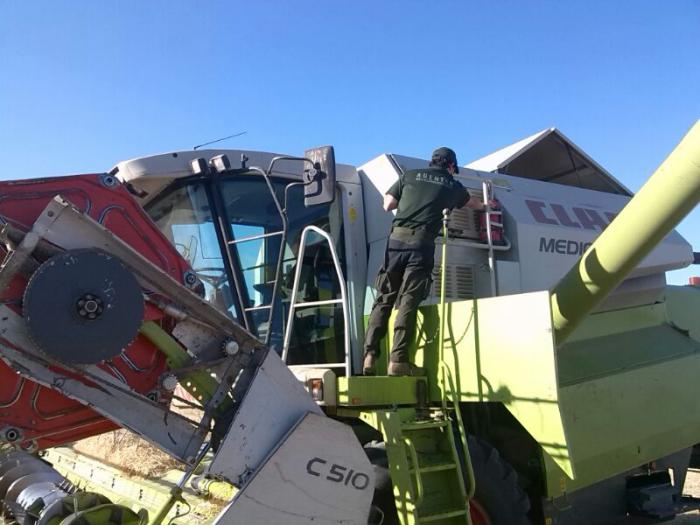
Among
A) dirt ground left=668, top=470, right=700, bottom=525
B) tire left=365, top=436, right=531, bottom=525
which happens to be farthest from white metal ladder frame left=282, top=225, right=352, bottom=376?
dirt ground left=668, top=470, right=700, bottom=525

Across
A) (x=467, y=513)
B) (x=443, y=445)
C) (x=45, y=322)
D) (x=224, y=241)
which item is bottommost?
(x=467, y=513)

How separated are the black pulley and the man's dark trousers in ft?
5.84

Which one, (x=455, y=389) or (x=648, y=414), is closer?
(x=455, y=389)

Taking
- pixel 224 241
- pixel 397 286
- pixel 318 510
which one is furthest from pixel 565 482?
pixel 224 241

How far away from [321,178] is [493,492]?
6.81 ft

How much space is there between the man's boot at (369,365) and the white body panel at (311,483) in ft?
3.07

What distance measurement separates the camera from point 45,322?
253cm

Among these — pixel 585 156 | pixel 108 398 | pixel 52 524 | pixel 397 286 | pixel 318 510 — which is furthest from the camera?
pixel 585 156

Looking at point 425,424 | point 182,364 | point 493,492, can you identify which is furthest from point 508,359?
point 182,364

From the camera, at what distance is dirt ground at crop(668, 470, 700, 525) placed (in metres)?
6.62

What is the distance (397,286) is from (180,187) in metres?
1.59

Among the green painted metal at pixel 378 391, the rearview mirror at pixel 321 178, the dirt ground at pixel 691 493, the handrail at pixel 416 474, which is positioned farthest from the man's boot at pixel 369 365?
the dirt ground at pixel 691 493

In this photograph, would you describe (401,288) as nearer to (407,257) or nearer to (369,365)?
(407,257)

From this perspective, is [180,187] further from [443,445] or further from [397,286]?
[443,445]
